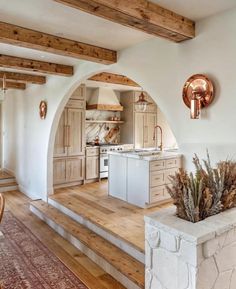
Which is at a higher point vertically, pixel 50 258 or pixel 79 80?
pixel 79 80

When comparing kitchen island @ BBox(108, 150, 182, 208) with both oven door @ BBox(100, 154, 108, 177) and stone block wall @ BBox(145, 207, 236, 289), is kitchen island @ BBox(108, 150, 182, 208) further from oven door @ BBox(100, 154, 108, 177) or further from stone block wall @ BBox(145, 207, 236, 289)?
stone block wall @ BBox(145, 207, 236, 289)

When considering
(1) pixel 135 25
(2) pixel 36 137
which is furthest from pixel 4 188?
(1) pixel 135 25

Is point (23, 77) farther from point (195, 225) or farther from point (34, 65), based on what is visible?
point (195, 225)

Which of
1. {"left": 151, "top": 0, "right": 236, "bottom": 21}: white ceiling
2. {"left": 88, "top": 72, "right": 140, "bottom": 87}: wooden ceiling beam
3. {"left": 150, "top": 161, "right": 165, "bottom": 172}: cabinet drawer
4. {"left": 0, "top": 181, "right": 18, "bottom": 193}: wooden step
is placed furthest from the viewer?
{"left": 0, "top": 181, "right": 18, "bottom": 193}: wooden step

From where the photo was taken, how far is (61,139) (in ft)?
19.0

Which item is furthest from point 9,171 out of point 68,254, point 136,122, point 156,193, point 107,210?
point 156,193

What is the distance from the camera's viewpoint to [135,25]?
2.37 meters

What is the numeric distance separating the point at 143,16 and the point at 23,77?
361 cm

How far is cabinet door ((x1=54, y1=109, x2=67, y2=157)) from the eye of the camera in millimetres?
5727

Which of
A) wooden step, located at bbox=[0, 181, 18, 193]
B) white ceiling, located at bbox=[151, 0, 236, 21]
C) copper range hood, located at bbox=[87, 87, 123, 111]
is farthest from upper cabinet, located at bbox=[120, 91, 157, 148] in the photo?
white ceiling, located at bbox=[151, 0, 236, 21]

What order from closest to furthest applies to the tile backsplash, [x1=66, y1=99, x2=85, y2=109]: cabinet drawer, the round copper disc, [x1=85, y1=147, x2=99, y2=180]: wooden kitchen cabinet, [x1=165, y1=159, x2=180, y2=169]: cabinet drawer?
the round copper disc, [x1=165, y1=159, x2=180, y2=169]: cabinet drawer, [x1=66, y1=99, x2=85, y2=109]: cabinet drawer, [x1=85, y1=147, x2=99, y2=180]: wooden kitchen cabinet, the tile backsplash

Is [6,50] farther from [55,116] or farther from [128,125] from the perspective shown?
[128,125]

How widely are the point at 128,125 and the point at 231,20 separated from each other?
490 centimetres

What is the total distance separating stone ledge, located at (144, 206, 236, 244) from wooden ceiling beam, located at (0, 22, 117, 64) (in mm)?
2410
